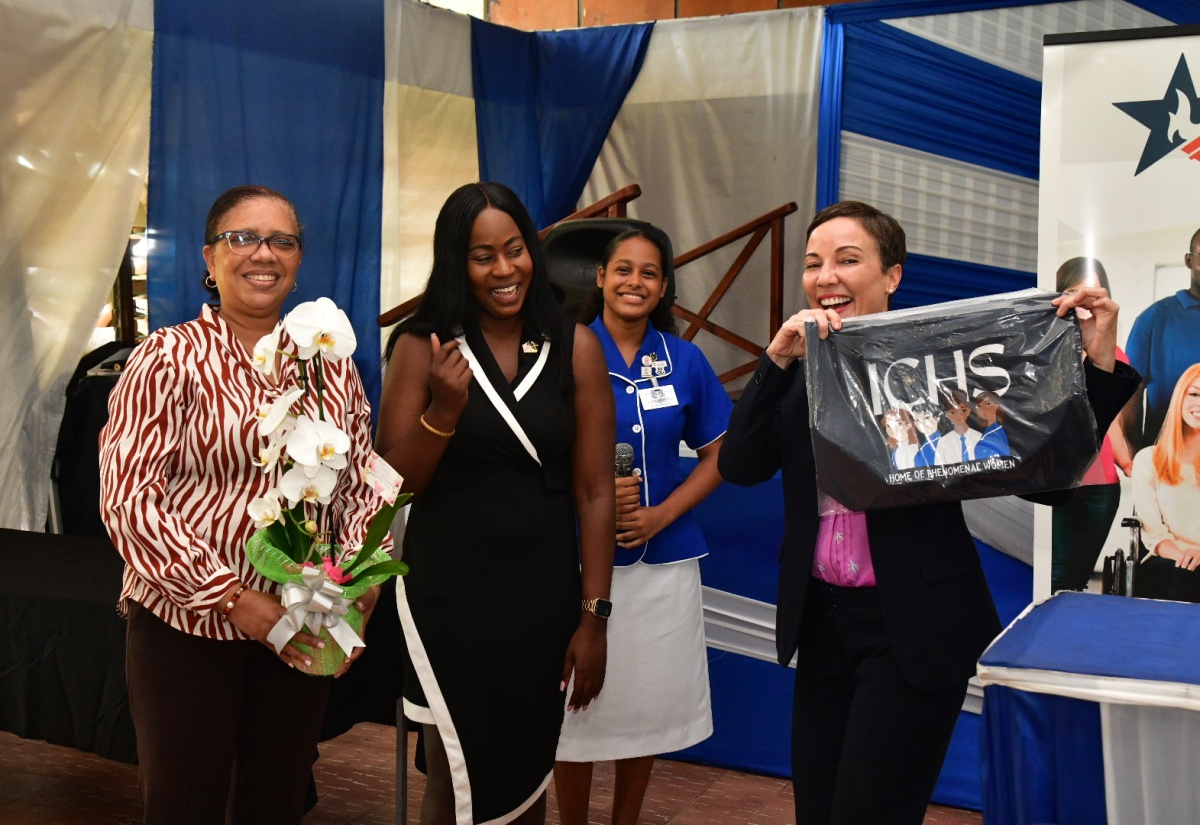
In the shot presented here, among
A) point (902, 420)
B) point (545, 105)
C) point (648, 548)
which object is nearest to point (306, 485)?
point (902, 420)

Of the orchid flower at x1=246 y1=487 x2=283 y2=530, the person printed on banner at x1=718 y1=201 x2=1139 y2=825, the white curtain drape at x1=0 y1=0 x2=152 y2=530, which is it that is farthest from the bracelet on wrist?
the white curtain drape at x1=0 y1=0 x2=152 y2=530

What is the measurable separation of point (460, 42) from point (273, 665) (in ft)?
10.2

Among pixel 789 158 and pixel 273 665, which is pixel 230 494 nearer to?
pixel 273 665

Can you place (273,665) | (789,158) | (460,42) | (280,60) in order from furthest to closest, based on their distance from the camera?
(460,42), (789,158), (280,60), (273,665)

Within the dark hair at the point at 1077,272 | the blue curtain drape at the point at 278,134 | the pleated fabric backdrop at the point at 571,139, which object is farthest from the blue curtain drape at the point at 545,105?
the dark hair at the point at 1077,272

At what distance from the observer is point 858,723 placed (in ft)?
6.21

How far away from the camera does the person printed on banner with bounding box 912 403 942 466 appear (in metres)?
1.96

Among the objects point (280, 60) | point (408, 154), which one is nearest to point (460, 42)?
point (408, 154)

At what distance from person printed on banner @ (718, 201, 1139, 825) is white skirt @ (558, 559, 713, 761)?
0.93 m

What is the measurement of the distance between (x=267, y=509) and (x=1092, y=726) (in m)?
1.28

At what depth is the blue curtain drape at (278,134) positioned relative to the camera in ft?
12.3

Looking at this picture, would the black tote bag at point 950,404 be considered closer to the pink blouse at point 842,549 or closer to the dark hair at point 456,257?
the pink blouse at point 842,549

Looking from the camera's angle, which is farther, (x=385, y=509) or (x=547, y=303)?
(x=547, y=303)

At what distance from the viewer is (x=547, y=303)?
2.35 meters
